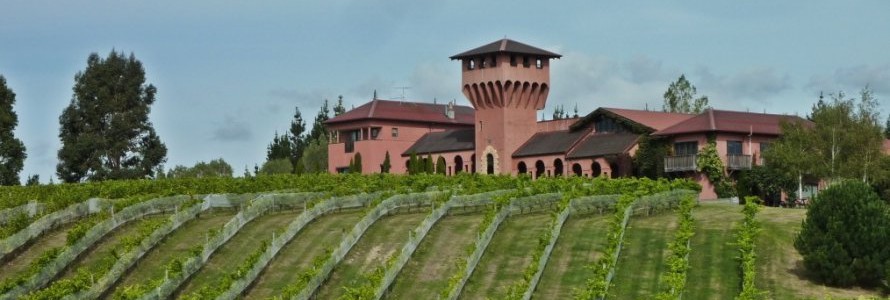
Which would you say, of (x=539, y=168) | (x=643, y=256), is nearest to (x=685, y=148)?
(x=539, y=168)

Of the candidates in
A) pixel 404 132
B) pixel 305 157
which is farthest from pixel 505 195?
pixel 305 157

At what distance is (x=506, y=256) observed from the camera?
5669cm

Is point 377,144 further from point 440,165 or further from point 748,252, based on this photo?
point 748,252

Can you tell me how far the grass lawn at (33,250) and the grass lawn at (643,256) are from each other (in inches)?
922

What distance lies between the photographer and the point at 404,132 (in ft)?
372

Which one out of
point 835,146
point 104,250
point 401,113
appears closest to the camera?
point 104,250

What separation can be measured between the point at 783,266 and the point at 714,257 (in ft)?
9.16

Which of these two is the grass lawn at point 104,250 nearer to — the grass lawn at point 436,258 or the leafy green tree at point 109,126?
the grass lawn at point 436,258

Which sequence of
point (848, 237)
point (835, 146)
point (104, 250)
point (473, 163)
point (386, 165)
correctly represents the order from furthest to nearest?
point (386, 165)
point (473, 163)
point (835, 146)
point (104, 250)
point (848, 237)

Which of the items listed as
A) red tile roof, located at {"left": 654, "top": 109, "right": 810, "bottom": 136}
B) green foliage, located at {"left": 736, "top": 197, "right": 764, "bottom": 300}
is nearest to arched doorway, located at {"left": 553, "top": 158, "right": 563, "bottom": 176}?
red tile roof, located at {"left": 654, "top": 109, "right": 810, "bottom": 136}

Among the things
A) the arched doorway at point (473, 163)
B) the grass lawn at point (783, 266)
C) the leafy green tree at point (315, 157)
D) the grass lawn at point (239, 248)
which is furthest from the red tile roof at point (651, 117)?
the leafy green tree at point (315, 157)

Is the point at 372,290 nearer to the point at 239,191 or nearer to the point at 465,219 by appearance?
the point at 465,219

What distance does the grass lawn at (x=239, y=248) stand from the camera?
175 feet

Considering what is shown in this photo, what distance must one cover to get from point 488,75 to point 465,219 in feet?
125
